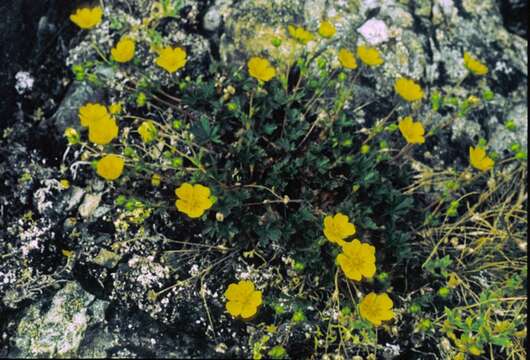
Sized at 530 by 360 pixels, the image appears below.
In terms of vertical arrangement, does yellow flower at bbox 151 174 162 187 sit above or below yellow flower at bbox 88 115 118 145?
below

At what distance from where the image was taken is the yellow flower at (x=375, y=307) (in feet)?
7.19

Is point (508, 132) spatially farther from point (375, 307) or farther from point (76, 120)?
point (76, 120)

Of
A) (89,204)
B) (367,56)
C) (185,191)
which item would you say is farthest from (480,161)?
(89,204)

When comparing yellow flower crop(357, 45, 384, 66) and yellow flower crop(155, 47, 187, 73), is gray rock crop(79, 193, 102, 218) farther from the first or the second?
yellow flower crop(357, 45, 384, 66)

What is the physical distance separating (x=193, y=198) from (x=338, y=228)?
73 centimetres

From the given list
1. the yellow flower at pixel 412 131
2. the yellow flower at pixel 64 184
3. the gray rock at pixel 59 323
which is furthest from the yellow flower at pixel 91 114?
the yellow flower at pixel 412 131

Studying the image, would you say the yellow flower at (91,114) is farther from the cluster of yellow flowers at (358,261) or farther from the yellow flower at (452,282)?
the yellow flower at (452,282)

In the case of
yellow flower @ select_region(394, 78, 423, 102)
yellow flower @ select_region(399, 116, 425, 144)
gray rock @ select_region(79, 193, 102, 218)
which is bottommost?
gray rock @ select_region(79, 193, 102, 218)

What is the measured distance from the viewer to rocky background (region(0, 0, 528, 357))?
2.08 metres

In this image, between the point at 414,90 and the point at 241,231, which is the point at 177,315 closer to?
the point at 241,231

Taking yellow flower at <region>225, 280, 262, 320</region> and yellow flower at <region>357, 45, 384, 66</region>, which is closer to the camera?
yellow flower at <region>225, 280, 262, 320</region>

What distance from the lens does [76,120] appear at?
9.14 ft

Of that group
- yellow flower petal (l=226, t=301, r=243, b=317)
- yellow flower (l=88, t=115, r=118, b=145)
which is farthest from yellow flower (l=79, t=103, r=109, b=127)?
yellow flower petal (l=226, t=301, r=243, b=317)

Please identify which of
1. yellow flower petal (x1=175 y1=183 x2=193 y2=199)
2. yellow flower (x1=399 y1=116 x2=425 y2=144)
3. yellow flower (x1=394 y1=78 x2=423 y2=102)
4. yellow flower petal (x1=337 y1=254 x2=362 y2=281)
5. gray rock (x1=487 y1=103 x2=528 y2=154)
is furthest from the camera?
gray rock (x1=487 y1=103 x2=528 y2=154)
